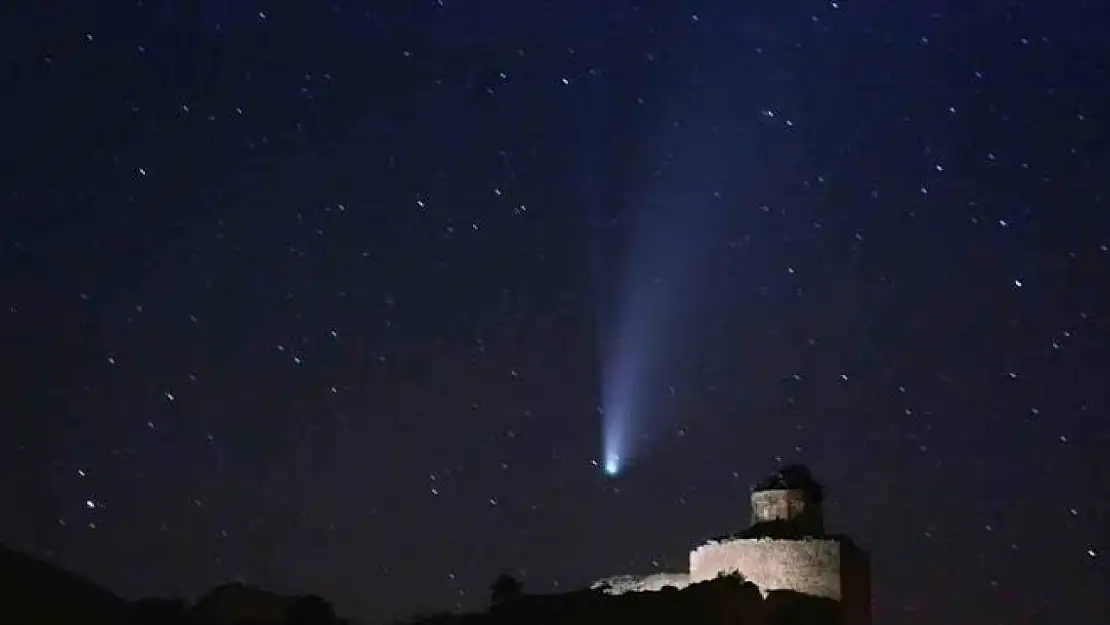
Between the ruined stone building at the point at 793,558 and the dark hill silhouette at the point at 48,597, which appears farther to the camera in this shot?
the ruined stone building at the point at 793,558

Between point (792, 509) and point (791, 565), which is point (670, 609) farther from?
point (792, 509)

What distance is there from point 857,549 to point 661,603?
28.7ft

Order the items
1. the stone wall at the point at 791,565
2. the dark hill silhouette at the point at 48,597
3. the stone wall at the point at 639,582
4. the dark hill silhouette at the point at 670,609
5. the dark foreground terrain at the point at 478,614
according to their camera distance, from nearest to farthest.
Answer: the dark hill silhouette at the point at 48,597
the dark foreground terrain at the point at 478,614
the dark hill silhouette at the point at 670,609
the stone wall at the point at 791,565
the stone wall at the point at 639,582

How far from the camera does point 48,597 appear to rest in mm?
31250

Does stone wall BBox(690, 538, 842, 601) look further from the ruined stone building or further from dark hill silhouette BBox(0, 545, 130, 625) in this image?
dark hill silhouette BBox(0, 545, 130, 625)

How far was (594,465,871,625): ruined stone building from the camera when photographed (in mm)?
41188

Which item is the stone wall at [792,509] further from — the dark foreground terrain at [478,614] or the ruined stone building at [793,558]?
the dark foreground terrain at [478,614]

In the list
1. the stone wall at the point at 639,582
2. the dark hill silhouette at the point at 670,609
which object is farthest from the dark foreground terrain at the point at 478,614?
the stone wall at the point at 639,582

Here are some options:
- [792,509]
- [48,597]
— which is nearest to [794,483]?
[792,509]

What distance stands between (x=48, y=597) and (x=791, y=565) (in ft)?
71.1

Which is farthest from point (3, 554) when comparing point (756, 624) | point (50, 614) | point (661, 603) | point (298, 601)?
point (756, 624)

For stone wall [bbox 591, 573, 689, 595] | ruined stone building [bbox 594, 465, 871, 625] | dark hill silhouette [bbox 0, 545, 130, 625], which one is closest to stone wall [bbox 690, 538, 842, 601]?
ruined stone building [bbox 594, 465, 871, 625]

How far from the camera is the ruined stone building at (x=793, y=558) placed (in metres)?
41.2

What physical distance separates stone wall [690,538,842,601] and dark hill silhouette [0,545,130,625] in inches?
679
